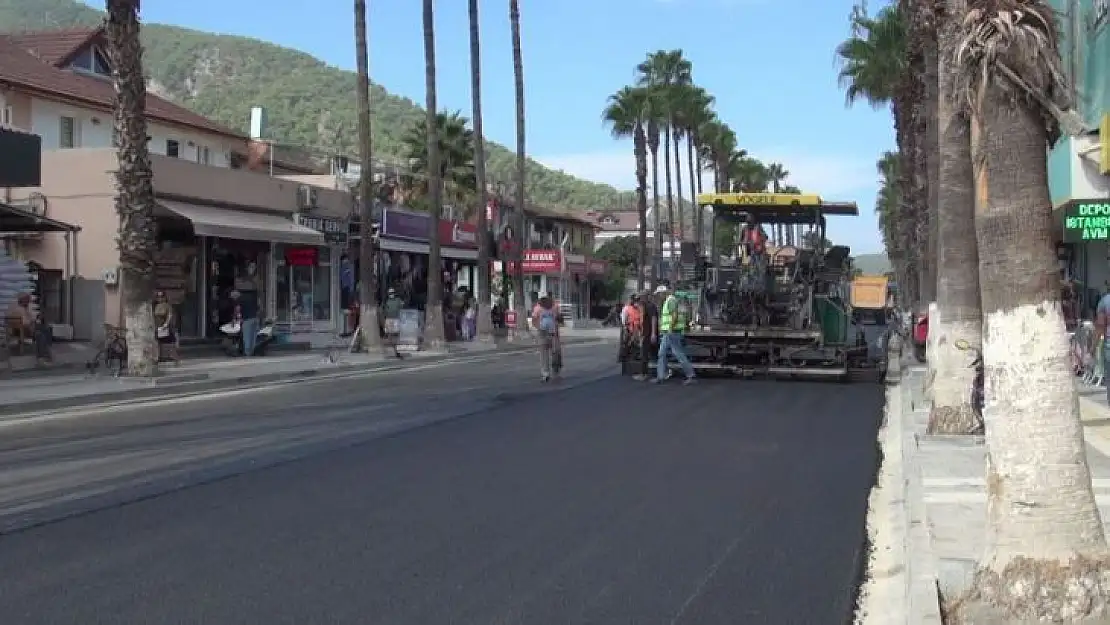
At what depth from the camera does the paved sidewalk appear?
1708cm

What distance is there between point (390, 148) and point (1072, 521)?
113849mm

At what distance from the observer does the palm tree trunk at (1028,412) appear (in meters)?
5.54

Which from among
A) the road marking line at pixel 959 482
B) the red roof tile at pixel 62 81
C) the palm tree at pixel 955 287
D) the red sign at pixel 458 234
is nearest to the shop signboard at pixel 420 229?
the red sign at pixel 458 234

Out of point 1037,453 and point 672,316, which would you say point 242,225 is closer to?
point 672,316

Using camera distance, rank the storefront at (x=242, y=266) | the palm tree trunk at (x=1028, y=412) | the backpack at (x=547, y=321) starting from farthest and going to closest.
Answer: the storefront at (x=242, y=266) < the backpack at (x=547, y=321) < the palm tree trunk at (x=1028, y=412)

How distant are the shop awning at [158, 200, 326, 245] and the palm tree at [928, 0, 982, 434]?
57.1ft

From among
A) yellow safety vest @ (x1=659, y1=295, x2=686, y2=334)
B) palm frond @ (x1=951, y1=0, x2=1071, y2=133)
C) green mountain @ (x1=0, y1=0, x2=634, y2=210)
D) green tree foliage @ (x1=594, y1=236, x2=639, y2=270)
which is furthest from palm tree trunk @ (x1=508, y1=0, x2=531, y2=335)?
green mountain @ (x1=0, y1=0, x2=634, y2=210)

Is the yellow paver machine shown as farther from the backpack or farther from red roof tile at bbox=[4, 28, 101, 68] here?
red roof tile at bbox=[4, 28, 101, 68]

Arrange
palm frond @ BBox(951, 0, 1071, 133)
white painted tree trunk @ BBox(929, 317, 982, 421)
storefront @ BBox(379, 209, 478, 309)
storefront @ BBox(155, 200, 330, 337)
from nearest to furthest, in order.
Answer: palm frond @ BBox(951, 0, 1071, 133)
white painted tree trunk @ BBox(929, 317, 982, 421)
storefront @ BBox(155, 200, 330, 337)
storefront @ BBox(379, 209, 478, 309)

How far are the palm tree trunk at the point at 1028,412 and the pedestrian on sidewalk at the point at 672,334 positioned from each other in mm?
14093

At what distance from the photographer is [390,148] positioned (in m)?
116

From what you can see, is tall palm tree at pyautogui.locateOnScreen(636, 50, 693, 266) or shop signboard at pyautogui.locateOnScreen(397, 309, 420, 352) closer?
shop signboard at pyautogui.locateOnScreen(397, 309, 420, 352)

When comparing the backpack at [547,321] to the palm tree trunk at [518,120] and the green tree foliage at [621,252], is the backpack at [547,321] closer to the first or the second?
the palm tree trunk at [518,120]

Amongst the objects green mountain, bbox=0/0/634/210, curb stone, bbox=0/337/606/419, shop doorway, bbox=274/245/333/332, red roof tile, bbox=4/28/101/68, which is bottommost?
curb stone, bbox=0/337/606/419
